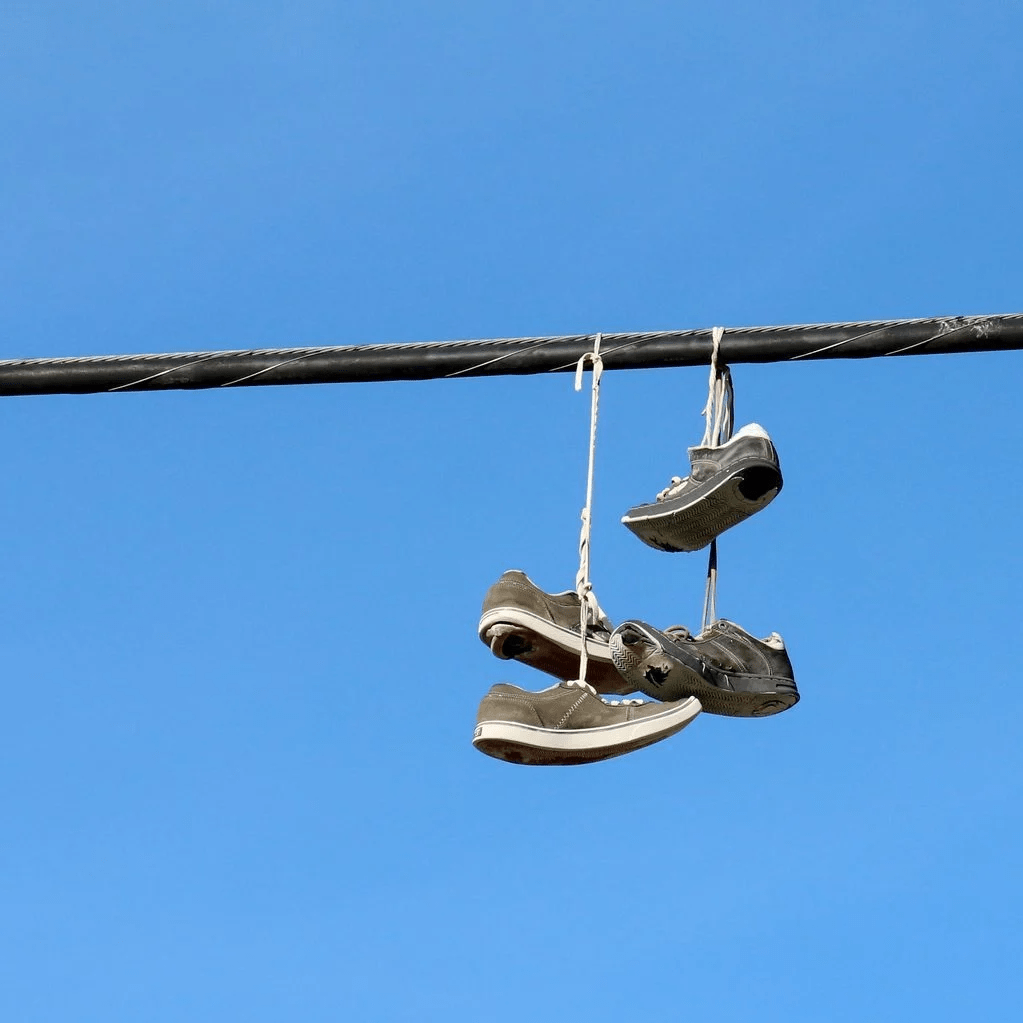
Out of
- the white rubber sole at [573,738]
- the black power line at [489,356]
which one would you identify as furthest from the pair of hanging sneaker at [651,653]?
the black power line at [489,356]

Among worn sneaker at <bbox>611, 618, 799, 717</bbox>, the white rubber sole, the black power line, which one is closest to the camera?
the black power line

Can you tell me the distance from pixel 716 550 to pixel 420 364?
4.10ft

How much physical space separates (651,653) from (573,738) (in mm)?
351

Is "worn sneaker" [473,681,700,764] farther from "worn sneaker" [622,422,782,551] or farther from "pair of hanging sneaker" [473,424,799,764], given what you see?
"worn sneaker" [622,422,782,551]

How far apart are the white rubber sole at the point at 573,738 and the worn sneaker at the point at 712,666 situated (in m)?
0.13

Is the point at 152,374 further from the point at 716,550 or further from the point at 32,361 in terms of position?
the point at 716,550

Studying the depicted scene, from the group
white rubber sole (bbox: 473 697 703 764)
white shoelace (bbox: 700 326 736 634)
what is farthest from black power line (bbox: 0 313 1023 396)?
white rubber sole (bbox: 473 697 703 764)

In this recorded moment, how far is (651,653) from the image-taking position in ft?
18.5

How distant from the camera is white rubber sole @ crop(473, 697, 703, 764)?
17.7 feet

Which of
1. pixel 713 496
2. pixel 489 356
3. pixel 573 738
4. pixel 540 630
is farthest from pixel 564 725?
pixel 489 356

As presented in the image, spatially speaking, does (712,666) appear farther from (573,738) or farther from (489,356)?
(489,356)

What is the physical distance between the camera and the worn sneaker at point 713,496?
568 cm

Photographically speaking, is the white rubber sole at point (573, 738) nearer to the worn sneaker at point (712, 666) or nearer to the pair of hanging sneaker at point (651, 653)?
the pair of hanging sneaker at point (651, 653)

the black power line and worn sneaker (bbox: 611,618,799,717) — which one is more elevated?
the black power line
